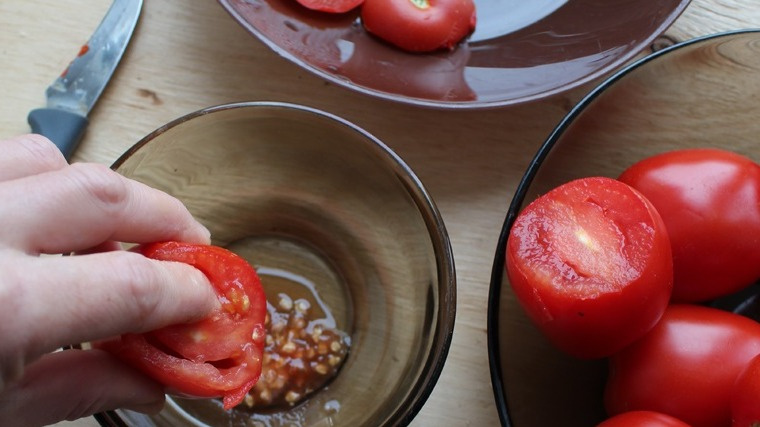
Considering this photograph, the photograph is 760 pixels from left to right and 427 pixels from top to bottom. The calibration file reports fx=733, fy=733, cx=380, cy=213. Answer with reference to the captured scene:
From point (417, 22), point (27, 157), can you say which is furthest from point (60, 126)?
point (417, 22)

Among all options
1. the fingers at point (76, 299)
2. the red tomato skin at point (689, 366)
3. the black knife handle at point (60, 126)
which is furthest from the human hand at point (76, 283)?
the red tomato skin at point (689, 366)

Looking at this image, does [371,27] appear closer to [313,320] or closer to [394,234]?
[394,234]

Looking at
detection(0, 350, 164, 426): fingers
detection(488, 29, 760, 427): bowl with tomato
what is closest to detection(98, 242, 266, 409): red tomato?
detection(0, 350, 164, 426): fingers

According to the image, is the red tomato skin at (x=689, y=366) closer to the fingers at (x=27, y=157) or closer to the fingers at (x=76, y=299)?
the fingers at (x=76, y=299)

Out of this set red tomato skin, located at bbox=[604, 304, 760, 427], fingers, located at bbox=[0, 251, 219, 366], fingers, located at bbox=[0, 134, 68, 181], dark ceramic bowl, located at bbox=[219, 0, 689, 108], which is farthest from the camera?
dark ceramic bowl, located at bbox=[219, 0, 689, 108]

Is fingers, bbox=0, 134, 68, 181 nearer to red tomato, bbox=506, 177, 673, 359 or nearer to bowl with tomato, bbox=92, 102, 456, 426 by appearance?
bowl with tomato, bbox=92, 102, 456, 426

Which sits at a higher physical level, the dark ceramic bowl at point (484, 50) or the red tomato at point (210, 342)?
the dark ceramic bowl at point (484, 50)
